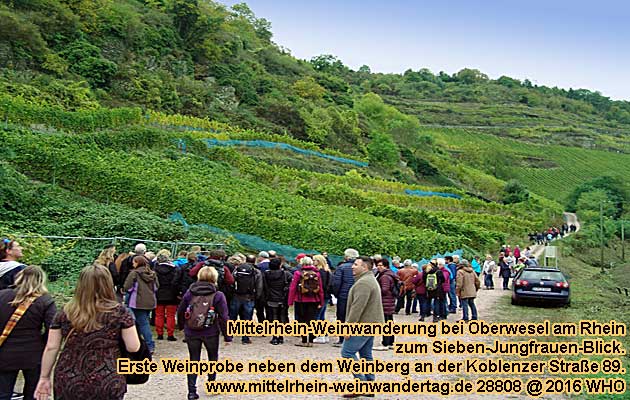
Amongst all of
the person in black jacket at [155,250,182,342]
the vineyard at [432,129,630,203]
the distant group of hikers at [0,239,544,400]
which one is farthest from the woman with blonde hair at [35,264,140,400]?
the vineyard at [432,129,630,203]

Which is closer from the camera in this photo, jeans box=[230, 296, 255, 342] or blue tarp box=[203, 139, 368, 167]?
jeans box=[230, 296, 255, 342]

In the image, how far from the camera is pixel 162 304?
488 inches

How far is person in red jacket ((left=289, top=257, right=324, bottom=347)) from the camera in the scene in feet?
40.7

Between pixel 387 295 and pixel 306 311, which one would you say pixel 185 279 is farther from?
pixel 387 295

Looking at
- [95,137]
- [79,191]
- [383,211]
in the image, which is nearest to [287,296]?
[79,191]

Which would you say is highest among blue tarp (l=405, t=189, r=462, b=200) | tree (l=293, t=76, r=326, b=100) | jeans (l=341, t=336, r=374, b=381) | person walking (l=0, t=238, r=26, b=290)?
tree (l=293, t=76, r=326, b=100)

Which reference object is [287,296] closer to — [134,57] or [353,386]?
[353,386]

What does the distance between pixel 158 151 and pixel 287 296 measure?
2553cm

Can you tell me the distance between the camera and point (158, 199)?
27.1 m

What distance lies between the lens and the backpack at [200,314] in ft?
27.9

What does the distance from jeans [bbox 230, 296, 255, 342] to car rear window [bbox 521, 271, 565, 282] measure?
1043cm

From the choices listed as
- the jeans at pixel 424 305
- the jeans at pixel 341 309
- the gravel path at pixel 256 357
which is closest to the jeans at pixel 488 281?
the jeans at pixel 424 305

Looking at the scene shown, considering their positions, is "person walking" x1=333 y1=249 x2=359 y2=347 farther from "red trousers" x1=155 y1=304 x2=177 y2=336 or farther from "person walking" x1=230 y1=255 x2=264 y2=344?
"red trousers" x1=155 y1=304 x2=177 y2=336

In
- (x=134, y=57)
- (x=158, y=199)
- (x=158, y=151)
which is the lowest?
(x=158, y=199)
